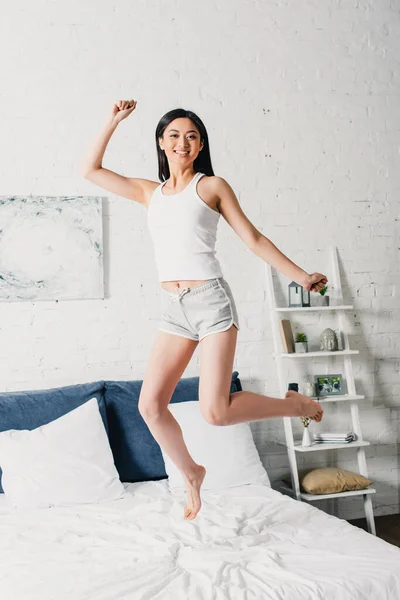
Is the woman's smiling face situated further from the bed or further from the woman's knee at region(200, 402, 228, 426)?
the bed

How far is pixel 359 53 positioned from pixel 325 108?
0.44 meters

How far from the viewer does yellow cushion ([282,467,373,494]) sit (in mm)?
3996

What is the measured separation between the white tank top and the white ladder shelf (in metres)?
1.73

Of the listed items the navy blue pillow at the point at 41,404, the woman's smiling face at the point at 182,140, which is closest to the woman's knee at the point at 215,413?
the woman's smiling face at the point at 182,140

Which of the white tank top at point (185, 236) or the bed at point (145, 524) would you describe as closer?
the bed at point (145, 524)

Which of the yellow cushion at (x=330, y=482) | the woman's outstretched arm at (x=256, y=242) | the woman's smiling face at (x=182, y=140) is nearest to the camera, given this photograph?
the woman's outstretched arm at (x=256, y=242)

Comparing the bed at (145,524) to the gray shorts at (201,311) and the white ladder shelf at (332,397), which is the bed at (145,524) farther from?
the gray shorts at (201,311)

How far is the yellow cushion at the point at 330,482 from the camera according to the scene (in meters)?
4.00

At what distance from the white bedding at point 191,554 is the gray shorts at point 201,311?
0.79 metres

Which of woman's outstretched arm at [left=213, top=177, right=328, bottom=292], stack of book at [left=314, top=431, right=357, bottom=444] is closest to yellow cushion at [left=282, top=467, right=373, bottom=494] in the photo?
stack of book at [left=314, top=431, right=357, bottom=444]

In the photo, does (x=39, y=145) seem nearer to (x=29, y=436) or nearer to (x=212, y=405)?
(x=29, y=436)

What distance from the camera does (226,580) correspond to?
2.38 meters

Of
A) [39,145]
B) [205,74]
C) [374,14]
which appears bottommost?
[39,145]

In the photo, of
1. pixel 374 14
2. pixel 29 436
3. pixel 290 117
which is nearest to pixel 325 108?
pixel 290 117
